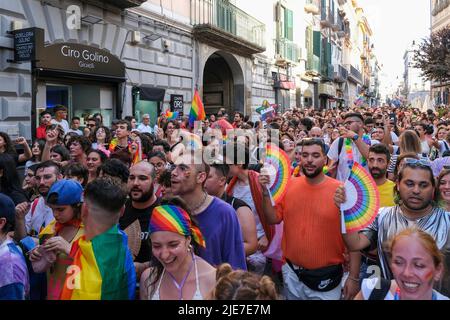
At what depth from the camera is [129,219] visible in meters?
3.45

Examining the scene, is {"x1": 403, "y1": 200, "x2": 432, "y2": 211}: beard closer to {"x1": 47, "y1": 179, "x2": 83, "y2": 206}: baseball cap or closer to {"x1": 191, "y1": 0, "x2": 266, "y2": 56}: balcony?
{"x1": 47, "y1": 179, "x2": 83, "y2": 206}: baseball cap

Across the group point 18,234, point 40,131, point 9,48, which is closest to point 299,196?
point 18,234

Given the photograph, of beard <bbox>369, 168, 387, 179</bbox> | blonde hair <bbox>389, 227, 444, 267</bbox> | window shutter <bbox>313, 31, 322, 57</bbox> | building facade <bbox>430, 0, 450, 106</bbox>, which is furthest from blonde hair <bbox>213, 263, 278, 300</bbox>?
building facade <bbox>430, 0, 450, 106</bbox>

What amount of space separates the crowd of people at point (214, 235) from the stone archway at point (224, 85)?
15667mm

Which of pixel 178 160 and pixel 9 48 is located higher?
pixel 9 48

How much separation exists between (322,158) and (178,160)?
1.16 meters

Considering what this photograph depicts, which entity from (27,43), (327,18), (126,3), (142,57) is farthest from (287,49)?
(27,43)

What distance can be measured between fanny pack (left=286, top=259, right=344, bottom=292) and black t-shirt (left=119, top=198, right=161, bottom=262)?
3.89ft

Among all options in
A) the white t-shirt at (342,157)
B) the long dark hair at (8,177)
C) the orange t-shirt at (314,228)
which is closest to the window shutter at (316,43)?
the white t-shirt at (342,157)

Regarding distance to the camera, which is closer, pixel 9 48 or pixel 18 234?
pixel 18 234

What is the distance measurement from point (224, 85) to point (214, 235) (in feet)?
60.2

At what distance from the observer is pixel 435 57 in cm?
2395

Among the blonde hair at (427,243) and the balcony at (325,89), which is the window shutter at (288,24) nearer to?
the balcony at (325,89)

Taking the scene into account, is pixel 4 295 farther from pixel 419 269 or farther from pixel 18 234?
pixel 419 269
